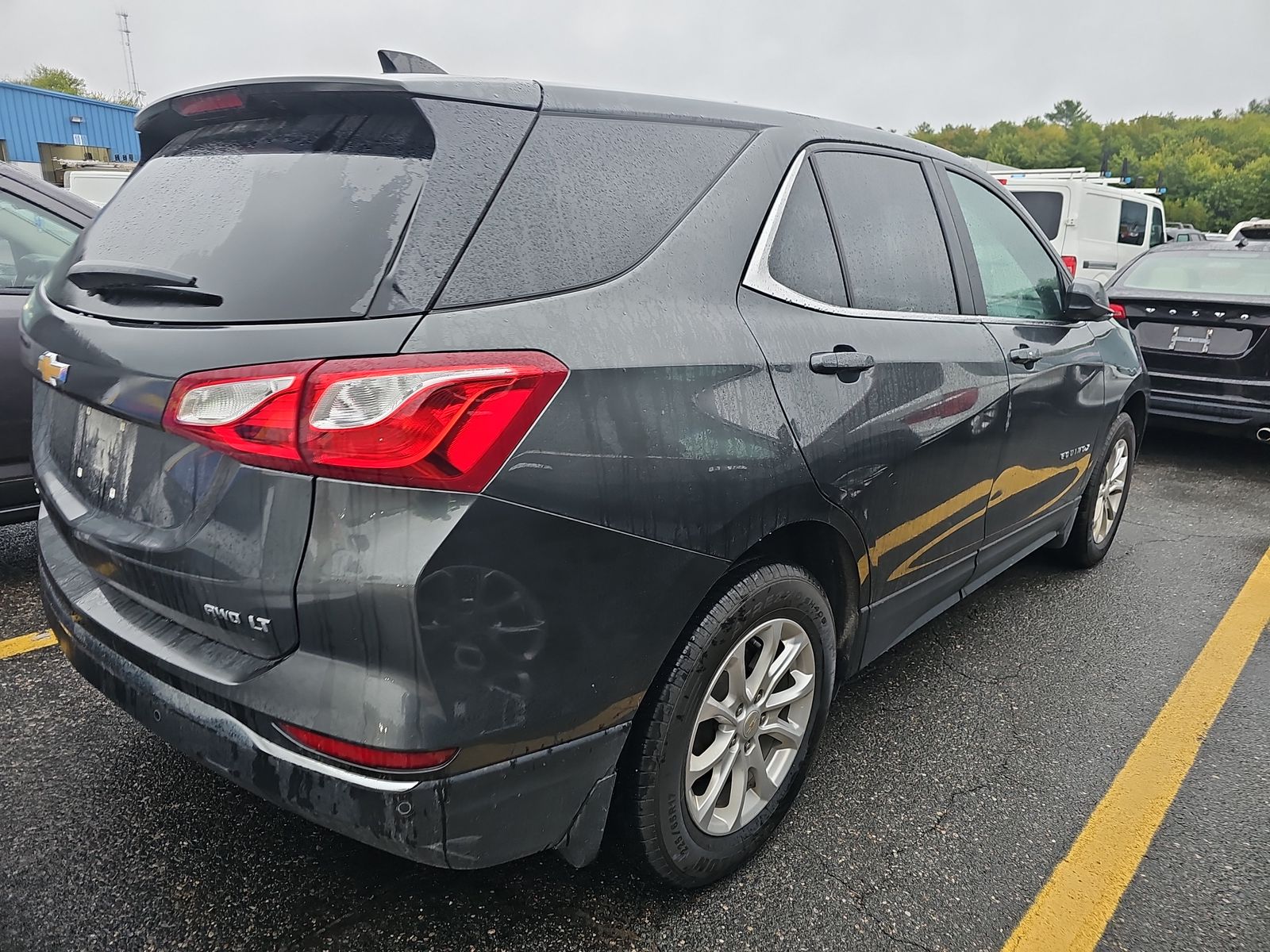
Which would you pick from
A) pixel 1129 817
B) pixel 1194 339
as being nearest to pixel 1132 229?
pixel 1194 339

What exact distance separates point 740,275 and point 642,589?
723 millimetres

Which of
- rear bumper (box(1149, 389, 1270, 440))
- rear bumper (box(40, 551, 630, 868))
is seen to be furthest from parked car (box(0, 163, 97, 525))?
rear bumper (box(1149, 389, 1270, 440))

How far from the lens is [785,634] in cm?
208

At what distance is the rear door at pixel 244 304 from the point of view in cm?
145

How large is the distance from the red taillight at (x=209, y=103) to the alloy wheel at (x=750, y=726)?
150 cm

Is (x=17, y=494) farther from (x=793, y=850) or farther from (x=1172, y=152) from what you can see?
(x=1172, y=152)

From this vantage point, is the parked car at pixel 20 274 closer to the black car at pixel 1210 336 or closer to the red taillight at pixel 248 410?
the red taillight at pixel 248 410

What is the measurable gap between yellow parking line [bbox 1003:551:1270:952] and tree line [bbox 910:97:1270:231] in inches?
2729

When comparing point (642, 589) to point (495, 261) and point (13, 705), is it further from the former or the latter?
point (13, 705)

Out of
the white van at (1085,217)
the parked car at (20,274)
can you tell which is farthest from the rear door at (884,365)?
the white van at (1085,217)

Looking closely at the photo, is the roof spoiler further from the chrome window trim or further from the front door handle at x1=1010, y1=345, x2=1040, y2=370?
the front door handle at x1=1010, y1=345, x2=1040, y2=370

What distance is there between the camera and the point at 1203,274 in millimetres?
6621

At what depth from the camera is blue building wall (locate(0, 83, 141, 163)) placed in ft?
113

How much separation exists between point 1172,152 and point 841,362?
103 m
